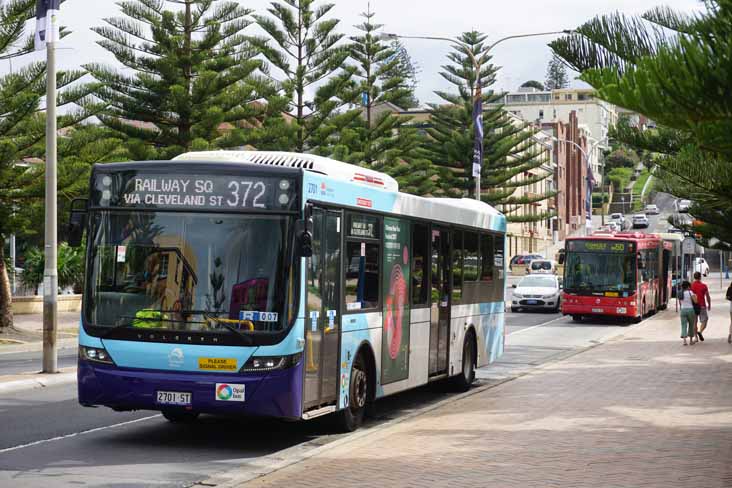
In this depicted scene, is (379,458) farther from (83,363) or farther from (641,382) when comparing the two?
A: (641,382)

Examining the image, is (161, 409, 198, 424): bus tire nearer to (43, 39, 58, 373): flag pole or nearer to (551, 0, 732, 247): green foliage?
(43, 39, 58, 373): flag pole

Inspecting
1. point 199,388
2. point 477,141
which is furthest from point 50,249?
point 477,141

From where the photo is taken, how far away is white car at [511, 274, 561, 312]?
1649 inches

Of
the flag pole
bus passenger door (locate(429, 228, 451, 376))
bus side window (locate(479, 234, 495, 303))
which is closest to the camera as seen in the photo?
bus passenger door (locate(429, 228, 451, 376))

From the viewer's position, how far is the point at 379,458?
1002 centimetres

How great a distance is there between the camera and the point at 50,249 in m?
17.8

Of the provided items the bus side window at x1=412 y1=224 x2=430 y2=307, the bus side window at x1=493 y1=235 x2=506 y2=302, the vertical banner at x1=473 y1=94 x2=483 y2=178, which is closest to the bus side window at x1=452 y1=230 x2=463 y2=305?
the bus side window at x1=412 y1=224 x2=430 y2=307

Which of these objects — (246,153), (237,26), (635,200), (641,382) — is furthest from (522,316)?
(635,200)

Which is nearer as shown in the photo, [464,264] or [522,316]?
[464,264]

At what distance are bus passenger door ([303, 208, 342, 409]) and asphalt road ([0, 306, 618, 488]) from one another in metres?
0.65

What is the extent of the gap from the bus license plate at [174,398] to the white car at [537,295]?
32205 millimetres

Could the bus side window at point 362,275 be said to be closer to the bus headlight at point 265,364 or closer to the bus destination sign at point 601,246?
the bus headlight at point 265,364

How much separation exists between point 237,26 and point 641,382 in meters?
24.1

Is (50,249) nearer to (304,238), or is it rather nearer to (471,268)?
(471,268)
